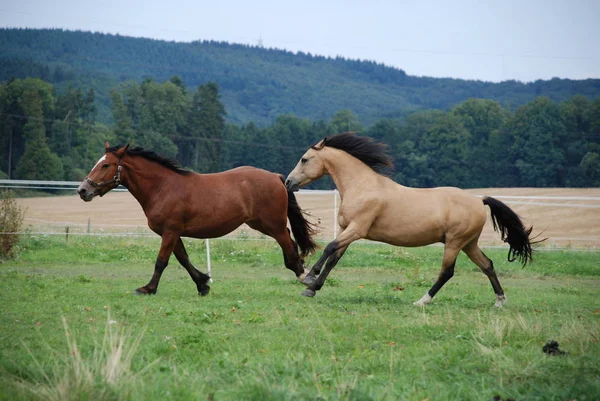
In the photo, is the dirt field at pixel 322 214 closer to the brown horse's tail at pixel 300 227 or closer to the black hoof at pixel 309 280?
the brown horse's tail at pixel 300 227

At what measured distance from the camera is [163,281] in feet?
43.5

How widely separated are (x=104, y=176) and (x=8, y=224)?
22.9ft

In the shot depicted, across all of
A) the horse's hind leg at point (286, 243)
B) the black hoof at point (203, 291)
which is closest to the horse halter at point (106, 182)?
the black hoof at point (203, 291)

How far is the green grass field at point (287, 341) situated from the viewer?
5367 mm

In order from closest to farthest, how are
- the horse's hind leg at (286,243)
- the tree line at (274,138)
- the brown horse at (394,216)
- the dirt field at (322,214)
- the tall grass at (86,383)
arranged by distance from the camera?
the tall grass at (86,383), the brown horse at (394,216), the horse's hind leg at (286,243), the dirt field at (322,214), the tree line at (274,138)

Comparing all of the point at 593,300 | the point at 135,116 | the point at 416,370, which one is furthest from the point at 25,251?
the point at 135,116

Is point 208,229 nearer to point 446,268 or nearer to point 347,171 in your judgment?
point 347,171

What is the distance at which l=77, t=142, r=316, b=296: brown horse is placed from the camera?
11.1 m

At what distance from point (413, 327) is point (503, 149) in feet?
251

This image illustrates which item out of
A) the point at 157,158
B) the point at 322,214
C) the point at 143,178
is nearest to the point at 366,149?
the point at 157,158

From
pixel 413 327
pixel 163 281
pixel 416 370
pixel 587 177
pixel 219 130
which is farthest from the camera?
pixel 219 130

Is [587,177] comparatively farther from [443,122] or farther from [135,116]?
[135,116]

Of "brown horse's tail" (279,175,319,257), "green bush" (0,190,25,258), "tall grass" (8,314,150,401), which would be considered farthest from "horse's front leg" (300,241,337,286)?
"green bush" (0,190,25,258)

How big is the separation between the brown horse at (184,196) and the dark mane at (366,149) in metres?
1.20
